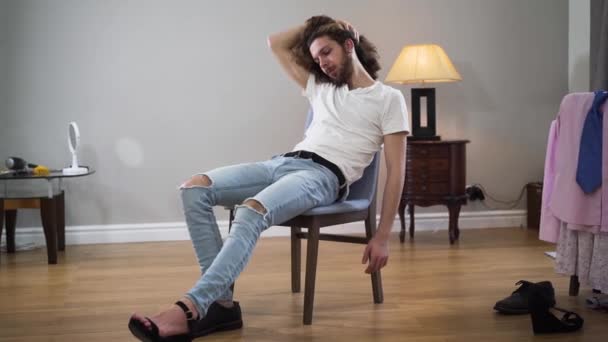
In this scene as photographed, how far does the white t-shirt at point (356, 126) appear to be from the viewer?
2.54m

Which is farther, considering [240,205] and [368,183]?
[368,183]

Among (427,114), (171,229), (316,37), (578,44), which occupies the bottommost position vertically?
(171,229)

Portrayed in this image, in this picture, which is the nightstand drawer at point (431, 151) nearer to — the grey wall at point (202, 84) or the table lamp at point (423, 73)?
the table lamp at point (423, 73)

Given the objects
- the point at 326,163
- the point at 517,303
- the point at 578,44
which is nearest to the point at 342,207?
the point at 326,163

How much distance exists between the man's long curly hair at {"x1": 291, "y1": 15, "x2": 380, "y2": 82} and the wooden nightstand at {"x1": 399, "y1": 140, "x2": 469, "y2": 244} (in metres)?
1.40

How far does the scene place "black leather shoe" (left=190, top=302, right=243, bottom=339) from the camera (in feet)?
7.77

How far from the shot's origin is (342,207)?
2.56m

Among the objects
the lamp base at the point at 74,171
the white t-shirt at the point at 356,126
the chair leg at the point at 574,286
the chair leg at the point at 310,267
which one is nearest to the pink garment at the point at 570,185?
the chair leg at the point at 574,286

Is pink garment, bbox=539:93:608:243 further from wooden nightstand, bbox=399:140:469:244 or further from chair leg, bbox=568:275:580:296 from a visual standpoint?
wooden nightstand, bbox=399:140:469:244

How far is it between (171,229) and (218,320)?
201 cm

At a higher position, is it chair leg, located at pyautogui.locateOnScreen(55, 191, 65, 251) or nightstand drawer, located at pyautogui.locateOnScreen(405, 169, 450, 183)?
nightstand drawer, located at pyautogui.locateOnScreen(405, 169, 450, 183)

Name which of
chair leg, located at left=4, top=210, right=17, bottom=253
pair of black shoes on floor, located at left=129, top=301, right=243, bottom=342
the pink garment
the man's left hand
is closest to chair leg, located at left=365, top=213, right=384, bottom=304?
the man's left hand

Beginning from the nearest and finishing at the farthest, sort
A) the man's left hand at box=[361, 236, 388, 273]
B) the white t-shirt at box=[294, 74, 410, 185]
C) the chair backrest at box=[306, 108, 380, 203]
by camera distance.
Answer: the man's left hand at box=[361, 236, 388, 273] < the white t-shirt at box=[294, 74, 410, 185] < the chair backrest at box=[306, 108, 380, 203]

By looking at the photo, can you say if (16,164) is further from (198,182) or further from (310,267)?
(310,267)
